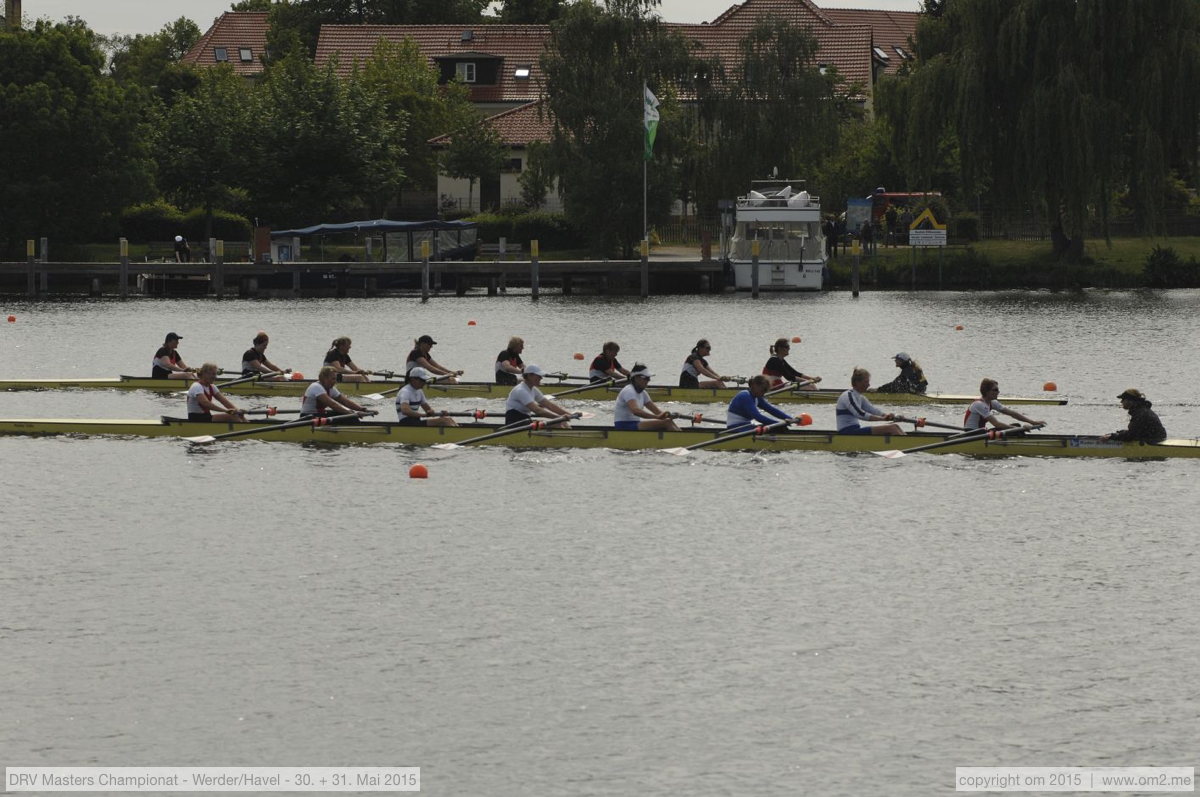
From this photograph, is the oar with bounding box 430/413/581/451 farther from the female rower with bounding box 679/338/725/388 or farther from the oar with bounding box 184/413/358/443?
the female rower with bounding box 679/338/725/388

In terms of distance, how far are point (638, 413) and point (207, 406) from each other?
26.4ft

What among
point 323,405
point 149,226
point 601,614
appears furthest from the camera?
point 149,226

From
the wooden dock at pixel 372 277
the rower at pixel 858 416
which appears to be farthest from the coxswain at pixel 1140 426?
the wooden dock at pixel 372 277

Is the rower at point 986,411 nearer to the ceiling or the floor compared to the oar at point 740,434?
nearer to the ceiling

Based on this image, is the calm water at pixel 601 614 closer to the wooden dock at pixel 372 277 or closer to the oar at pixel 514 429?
the oar at pixel 514 429

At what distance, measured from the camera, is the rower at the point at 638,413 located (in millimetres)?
31375

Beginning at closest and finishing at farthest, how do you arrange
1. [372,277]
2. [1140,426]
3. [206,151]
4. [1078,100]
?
[1140,426] < [1078,100] < [372,277] < [206,151]

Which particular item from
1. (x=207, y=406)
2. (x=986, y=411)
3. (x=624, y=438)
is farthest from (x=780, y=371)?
(x=207, y=406)

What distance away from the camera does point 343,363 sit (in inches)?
1527

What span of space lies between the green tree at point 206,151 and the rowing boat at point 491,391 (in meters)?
48.0

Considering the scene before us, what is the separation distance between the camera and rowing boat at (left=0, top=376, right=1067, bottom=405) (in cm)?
3784

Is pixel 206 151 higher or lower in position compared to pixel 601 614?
higher

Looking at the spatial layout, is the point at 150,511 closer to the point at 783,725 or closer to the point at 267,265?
the point at 783,725

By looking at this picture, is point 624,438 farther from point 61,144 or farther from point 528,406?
point 61,144
